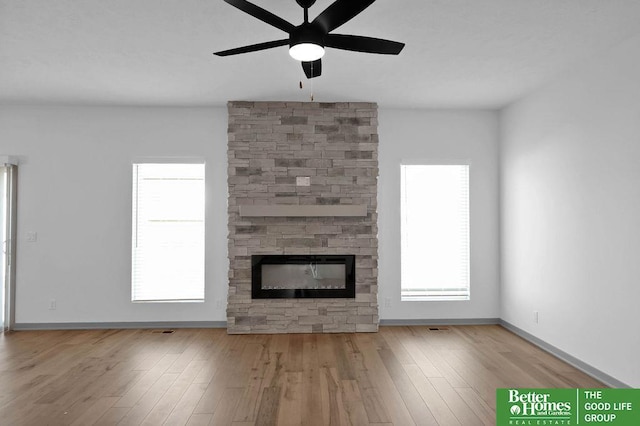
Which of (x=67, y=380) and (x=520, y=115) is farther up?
(x=520, y=115)

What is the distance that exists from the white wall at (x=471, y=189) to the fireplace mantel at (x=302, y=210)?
50cm

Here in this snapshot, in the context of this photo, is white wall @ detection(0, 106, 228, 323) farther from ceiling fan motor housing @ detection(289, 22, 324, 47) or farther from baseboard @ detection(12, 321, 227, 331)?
ceiling fan motor housing @ detection(289, 22, 324, 47)

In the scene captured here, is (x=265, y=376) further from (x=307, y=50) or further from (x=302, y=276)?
(x=307, y=50)

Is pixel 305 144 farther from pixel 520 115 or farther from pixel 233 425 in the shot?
pixel 233 425

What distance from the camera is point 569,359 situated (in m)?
3.96

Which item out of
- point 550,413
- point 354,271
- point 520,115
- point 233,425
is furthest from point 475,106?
point 233,425

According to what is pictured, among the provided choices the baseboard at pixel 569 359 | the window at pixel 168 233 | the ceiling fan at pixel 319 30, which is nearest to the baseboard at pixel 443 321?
the baseboard at pixel 569 359

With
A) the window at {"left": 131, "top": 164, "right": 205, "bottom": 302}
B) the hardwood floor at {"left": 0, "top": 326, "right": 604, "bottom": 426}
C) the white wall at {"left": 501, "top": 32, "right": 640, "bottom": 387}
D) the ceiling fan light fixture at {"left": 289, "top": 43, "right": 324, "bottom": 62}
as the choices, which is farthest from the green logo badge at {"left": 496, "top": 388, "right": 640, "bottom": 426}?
the window at {"left": 131, "top": 164, "right": 205, "bottom": 302}

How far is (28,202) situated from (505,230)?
20.2 ft

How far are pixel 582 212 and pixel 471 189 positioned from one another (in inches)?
68.4

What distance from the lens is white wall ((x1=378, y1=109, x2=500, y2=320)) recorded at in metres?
5.37

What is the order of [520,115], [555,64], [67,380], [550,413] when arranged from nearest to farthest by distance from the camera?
[550,413]
[67,380]
[555,64]
[520,115]

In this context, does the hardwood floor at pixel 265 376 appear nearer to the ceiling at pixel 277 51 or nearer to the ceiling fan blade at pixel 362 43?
the ceiling fan blade at pixel 362 43

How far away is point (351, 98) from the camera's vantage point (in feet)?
16.5
